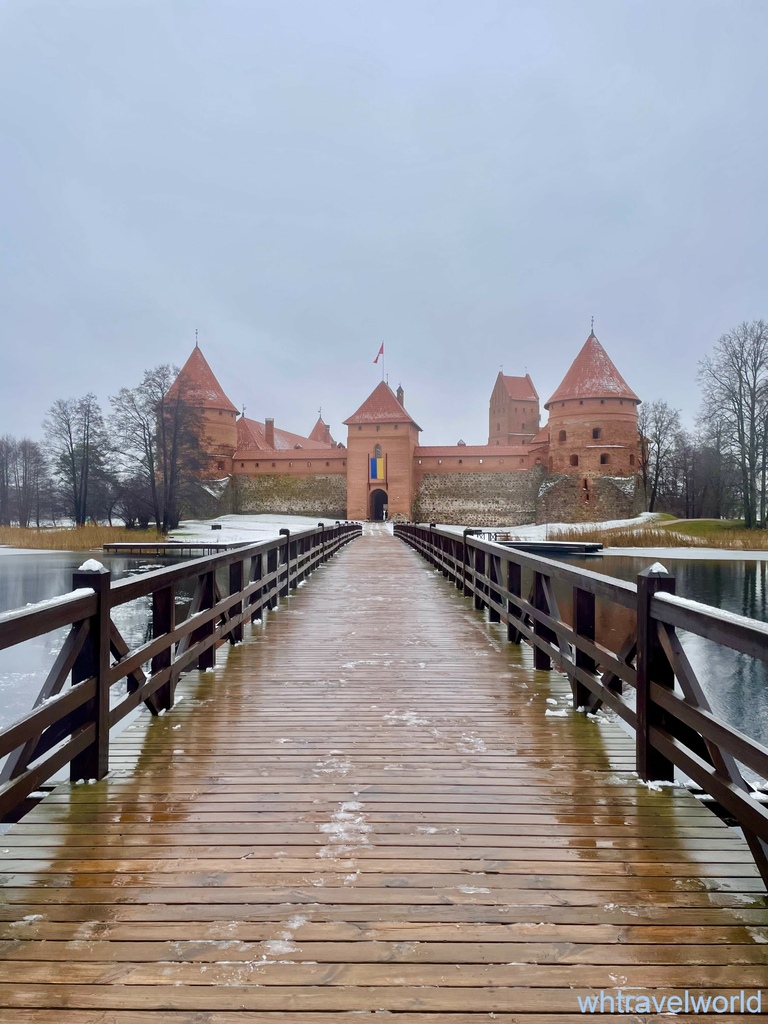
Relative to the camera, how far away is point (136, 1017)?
152 cm

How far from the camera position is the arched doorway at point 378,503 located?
4584 centimetres

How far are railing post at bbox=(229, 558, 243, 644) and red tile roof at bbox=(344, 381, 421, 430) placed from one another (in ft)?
129

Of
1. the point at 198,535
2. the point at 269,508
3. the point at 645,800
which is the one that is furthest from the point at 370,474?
the point at 645,800

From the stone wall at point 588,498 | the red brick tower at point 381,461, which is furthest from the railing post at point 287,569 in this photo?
the red brick tower at point 381,461

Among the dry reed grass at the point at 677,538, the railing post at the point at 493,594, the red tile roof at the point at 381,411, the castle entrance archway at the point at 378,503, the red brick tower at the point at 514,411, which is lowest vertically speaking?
the dry reed grass at the point at 677,538

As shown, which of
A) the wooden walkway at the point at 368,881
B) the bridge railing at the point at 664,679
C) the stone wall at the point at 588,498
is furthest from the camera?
the stone wall at the point at 588,498

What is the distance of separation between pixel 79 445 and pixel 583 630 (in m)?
40.0

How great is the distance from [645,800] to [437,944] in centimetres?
128

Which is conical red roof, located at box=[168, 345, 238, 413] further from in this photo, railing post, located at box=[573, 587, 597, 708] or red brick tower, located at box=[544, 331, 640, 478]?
railing post, located at box=[573, 587, 597, 708]

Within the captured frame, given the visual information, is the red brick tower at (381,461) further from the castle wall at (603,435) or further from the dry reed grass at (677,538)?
the dry reed grass at (677,538)

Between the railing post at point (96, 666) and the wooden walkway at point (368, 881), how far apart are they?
115 millimetres

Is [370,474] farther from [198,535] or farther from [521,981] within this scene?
[521,981]

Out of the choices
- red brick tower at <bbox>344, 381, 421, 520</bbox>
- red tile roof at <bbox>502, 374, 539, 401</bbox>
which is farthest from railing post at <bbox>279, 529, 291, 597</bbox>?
red tile roof at <bbox>502, 374, 539, 401</bbox>

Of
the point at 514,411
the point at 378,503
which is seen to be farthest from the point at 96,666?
the point at 514,411
